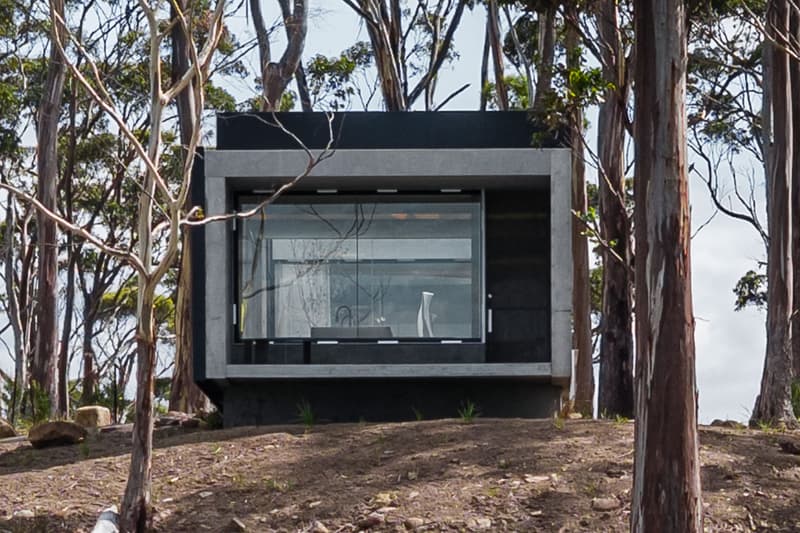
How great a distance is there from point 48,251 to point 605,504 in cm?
1577

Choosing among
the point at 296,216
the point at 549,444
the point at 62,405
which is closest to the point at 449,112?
the point at 296,216

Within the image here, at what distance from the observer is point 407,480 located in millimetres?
11125

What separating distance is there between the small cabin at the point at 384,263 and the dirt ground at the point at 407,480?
1.35 metres

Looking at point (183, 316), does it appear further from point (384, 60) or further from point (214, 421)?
point (384, 60)

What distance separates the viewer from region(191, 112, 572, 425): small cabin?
13867 millimetres

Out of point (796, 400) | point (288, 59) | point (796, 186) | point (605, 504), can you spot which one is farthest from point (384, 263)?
point (288, 59)

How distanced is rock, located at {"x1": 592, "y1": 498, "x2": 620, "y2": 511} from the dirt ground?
0.01 meters

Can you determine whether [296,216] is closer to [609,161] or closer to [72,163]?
[609,161]

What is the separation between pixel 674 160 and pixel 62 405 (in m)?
17.3

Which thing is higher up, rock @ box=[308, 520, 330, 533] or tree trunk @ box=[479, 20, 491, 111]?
tree trunk @ box=[479, 20, 491, 111]

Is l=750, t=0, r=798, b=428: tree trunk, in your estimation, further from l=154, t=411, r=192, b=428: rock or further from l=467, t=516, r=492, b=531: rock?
l=154, t=411, r=192, b=428: rock

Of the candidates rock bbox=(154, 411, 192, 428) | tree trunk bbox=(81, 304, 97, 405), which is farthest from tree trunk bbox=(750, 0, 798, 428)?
tree trunk bbox=(81, 304, 97, 405)

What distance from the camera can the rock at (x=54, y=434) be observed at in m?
13.4

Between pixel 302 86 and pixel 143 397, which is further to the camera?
pixel 302 86
